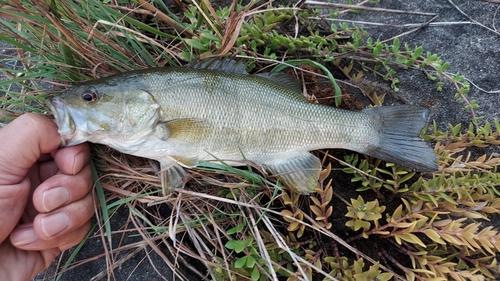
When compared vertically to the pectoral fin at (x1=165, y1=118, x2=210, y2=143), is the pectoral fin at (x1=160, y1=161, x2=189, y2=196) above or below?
below

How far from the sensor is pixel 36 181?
2303 mm

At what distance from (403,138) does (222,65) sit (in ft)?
4.24

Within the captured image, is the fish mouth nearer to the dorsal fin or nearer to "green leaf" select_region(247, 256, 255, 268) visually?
the dorsal fin

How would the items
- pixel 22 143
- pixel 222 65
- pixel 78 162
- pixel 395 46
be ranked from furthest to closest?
1. pixel 395 46
2. pixel 222 65
3. pixel 78 162
4. pixel 22 143

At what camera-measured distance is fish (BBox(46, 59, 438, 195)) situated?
2145mm

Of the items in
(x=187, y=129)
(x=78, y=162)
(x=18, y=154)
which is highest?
(x=187, y=129)

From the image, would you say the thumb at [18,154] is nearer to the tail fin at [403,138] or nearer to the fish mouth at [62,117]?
the fish mouth at [62,117]

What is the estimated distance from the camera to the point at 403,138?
2.34 meters

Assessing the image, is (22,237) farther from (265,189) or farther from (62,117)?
(265,189)

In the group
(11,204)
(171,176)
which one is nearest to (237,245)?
(171,176)

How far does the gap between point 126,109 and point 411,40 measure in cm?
231

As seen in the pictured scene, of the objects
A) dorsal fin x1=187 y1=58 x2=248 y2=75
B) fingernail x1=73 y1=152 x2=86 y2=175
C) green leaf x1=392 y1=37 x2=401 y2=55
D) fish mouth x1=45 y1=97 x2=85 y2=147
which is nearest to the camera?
fish mouth x1=45 y1=97 x2=85 y2=147

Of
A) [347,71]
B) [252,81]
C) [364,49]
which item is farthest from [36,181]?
[364,49]

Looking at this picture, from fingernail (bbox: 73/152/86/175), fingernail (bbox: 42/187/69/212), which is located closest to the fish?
fingernail (bbox: 73/152/86/175)
